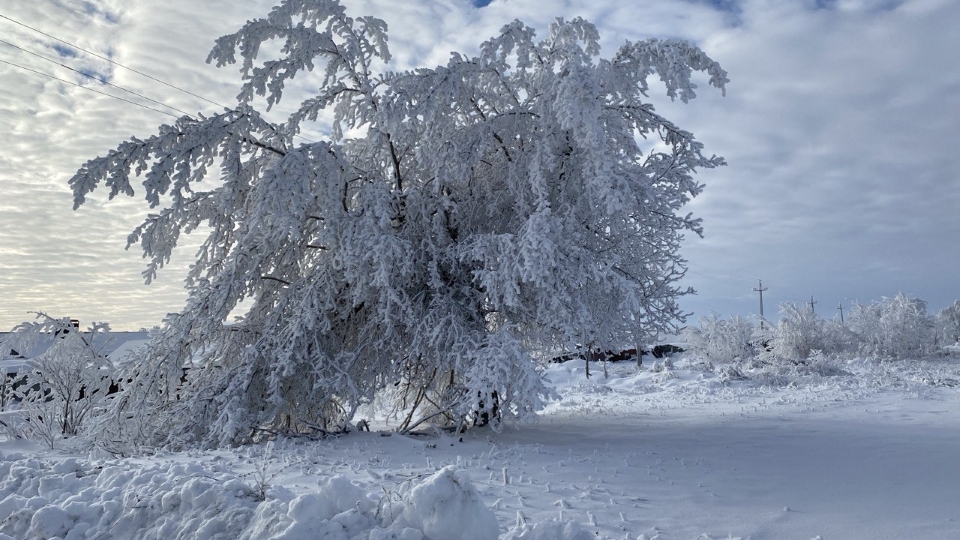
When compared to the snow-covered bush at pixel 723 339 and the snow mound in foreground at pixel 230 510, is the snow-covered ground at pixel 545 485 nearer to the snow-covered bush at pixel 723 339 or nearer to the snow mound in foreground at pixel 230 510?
the snow mound in foreground at pixel 230 510

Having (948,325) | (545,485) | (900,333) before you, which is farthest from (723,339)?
(545,485)

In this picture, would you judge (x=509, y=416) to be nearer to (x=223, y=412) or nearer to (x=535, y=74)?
(x=223, y=412)

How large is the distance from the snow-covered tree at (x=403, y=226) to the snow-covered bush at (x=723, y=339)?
50.9ft

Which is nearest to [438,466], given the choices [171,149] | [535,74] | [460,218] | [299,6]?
[460,218]

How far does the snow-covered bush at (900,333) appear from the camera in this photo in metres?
19.7

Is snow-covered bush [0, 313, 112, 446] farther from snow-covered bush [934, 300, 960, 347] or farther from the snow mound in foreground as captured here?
snow-covered bush [934, 300, 960, 347]

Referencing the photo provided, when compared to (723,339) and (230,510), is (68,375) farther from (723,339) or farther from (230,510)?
(723,339)

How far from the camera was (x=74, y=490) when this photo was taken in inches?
182

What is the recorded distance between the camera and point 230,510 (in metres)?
3.80

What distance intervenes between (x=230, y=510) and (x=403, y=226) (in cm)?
491

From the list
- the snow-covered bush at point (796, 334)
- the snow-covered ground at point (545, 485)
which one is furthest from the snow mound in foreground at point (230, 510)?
the snow-covered bush at point (796, 334)

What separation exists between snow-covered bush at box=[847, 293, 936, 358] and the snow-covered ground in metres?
12.2

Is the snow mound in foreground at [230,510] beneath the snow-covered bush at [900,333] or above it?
beneath

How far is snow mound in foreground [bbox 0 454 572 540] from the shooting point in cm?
338
